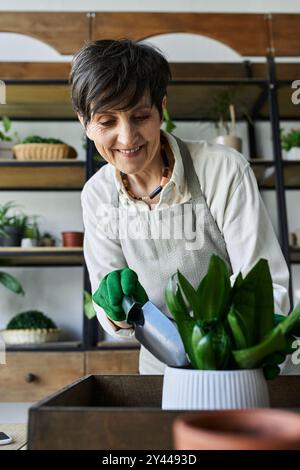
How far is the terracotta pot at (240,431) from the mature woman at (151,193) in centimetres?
48

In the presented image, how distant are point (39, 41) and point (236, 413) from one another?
262 cm

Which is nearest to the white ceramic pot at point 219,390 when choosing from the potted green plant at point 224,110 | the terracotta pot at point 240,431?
the terracotta pot at point 240,431

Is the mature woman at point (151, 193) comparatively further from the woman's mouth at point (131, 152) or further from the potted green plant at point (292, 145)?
the potted green plant at point (292, 145)

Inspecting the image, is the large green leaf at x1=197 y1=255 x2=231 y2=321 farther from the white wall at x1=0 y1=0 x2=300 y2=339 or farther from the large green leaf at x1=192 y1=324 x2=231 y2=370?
the white wall at x1=0 y1=0 x2=300 y2=339

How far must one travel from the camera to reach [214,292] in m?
0.46

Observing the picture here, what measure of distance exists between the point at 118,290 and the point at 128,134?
1.27 feet

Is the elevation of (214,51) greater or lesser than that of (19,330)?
greater

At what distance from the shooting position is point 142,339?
0.56m

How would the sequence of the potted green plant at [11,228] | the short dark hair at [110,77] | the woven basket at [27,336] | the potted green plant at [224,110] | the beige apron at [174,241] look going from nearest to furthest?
1. the short dark hair at [110,77]
2. the beige apron at [174,241]
3. the woven basket at [27,336]
4. the potted green plant at [11,228]
5. the potted green plant at [224,110]

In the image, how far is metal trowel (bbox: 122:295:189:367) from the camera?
509 mm

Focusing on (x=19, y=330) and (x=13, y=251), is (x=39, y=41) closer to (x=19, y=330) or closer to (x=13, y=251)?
(x=13, y=251)

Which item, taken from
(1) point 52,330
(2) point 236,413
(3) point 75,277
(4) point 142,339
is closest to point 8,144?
(3) point 75,277

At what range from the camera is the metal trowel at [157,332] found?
1.67 ft

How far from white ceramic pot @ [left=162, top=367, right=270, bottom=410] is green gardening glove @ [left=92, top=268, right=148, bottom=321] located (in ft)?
0.52
